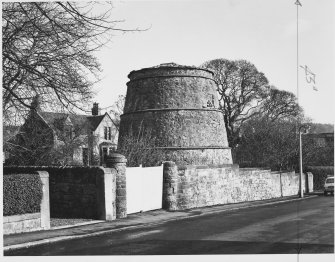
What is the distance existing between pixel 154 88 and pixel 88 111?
18.5 metres

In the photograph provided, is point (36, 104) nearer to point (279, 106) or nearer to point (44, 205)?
point (44, 205)

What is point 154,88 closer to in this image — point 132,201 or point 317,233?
point 132,201

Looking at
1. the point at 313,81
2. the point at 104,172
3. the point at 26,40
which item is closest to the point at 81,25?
the point at 26,40

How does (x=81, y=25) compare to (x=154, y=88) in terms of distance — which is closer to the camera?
(x=81, y=25)

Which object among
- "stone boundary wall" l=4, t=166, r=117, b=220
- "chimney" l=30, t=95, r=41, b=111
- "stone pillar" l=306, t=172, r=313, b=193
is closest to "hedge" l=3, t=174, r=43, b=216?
"chimney" l=30, t=95, r=41, b=111

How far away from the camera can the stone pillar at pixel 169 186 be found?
20188 mm

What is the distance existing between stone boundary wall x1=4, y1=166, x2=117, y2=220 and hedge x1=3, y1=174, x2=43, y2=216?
2939 mm

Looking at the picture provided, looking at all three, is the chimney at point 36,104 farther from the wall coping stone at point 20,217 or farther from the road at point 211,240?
the road at point 211,240

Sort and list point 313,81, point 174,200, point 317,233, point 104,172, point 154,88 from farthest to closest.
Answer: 1. point 154,88
2. point 174,200
3. point 104,172
4. point 317,233
5. point 313,81

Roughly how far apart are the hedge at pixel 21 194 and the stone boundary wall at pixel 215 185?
7.95 meters

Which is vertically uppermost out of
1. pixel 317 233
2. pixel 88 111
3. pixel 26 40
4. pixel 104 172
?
pixel 26 40

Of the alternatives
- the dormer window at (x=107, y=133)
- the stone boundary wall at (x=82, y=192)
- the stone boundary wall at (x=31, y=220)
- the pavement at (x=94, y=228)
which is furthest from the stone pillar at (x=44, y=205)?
the dormer window at (x=107, y=133)

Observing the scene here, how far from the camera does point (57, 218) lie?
1617cm

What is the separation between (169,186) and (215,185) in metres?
4.43
